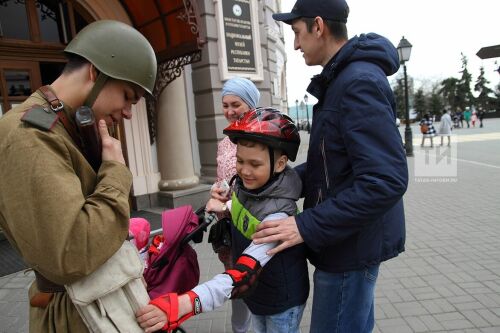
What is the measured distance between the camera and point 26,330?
3395mm

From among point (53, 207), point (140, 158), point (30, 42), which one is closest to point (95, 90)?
point (53, 207)

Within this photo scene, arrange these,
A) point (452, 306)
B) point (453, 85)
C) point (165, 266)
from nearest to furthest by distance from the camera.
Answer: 1. point (165, 266)
2. point (452, 306)
3. point (453, 85)

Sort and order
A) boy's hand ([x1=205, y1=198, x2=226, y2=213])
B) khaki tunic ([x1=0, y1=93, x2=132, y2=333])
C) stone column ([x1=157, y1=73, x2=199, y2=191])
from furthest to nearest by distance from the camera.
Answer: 1. stone column ([x1=157, y1=73, x2=199, y2=191])
2. boy's hand ([x1=205, y1=198, x2=226, y2=213])
3. khaki tunic ([x1=0, y1=93, x2=132, y2=333])

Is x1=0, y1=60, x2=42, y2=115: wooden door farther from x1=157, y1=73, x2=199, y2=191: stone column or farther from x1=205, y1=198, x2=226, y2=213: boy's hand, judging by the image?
x1=205, y1=198, x2=226, y2=213: boy's hand

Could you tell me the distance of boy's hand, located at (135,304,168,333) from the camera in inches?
45.4

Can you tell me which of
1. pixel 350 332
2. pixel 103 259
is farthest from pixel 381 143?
pixel 103 259

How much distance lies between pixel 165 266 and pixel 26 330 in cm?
273

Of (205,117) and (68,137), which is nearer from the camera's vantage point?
(68,137)

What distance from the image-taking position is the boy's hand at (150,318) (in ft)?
3.79

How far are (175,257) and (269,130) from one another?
2.42 ft

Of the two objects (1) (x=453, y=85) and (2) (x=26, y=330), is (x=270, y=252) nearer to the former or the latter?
(2) (x=26, y=330)

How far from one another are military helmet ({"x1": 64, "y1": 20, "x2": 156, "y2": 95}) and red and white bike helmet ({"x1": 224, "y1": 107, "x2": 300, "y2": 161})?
49 cm

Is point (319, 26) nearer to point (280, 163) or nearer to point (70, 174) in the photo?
point (280, 163)

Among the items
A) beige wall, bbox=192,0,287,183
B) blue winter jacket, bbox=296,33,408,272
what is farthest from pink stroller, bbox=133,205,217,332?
beige wall, bbox=192,0,287,183
